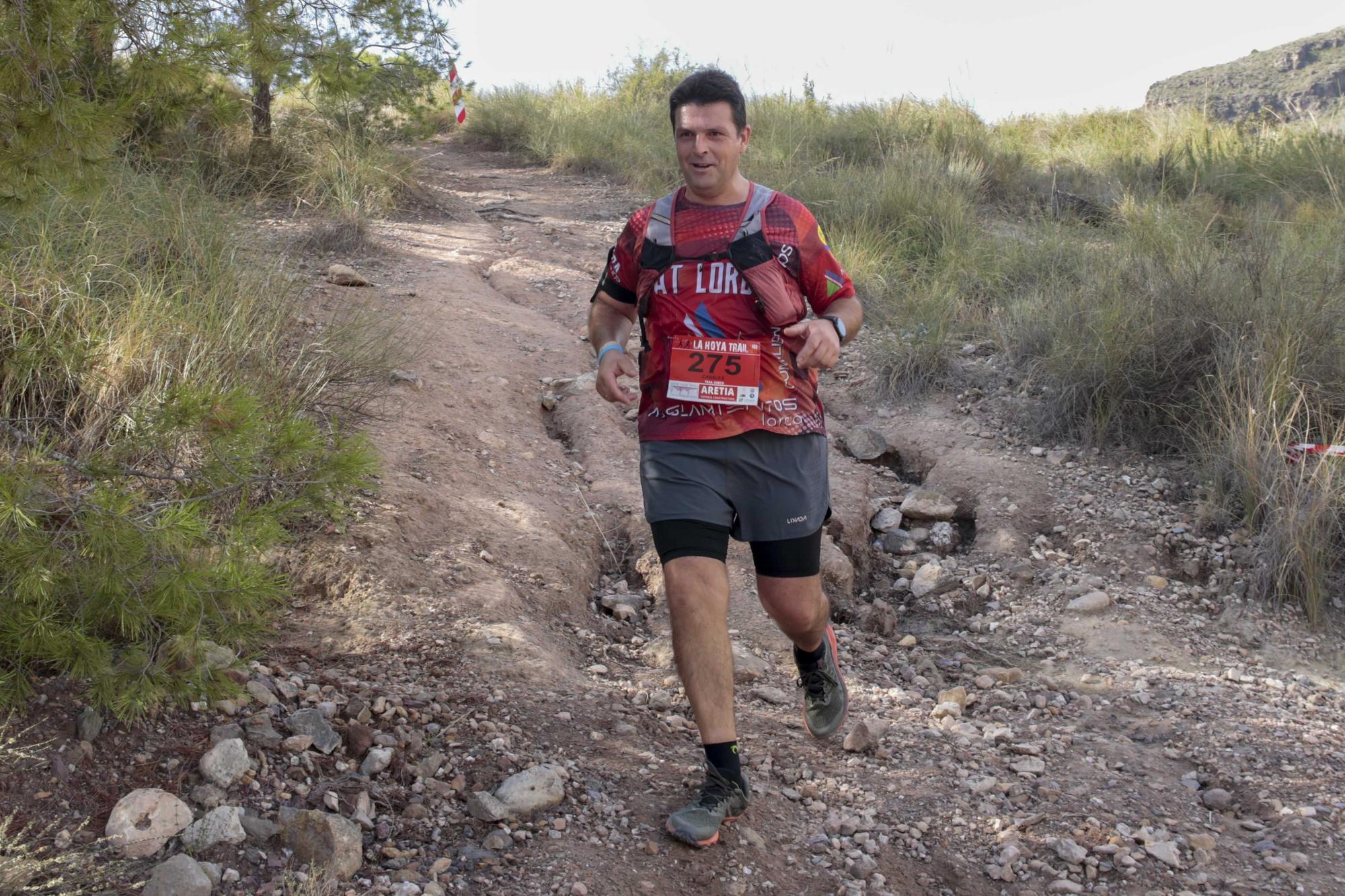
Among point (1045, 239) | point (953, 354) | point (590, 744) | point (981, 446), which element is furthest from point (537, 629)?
point (1045, 239)

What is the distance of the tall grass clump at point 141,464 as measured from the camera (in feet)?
7.59

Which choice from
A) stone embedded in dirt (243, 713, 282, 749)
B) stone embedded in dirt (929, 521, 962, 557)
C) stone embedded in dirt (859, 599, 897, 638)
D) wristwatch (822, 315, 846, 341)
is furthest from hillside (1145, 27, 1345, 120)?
stone embedded in dirt (243, 713, 282, 749)

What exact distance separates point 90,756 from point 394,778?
2.19 ft

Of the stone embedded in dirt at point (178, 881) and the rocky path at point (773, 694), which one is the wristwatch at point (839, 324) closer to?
the rocky path at point (773, 694)

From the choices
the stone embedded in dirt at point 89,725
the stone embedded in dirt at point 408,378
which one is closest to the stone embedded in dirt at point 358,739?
the stone embedded in dirt at point 89,725

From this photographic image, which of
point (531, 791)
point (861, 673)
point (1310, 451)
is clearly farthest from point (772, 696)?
point (1310, 451)

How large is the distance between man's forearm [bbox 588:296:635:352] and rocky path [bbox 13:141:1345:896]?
38.8 inches

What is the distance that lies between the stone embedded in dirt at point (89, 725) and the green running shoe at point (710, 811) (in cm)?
132

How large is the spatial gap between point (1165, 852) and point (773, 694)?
1.18 metres

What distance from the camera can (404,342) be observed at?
5066 mm

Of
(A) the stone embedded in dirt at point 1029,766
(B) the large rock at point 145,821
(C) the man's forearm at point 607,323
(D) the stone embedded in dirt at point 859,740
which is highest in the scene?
(C) the man's forearm at point 607,323

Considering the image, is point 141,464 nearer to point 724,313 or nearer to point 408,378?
point 724,313

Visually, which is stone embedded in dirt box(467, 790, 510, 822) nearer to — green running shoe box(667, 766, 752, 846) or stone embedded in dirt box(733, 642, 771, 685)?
green running shoe box(667, 766, 752, 846)

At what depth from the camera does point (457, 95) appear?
11.7 meters
